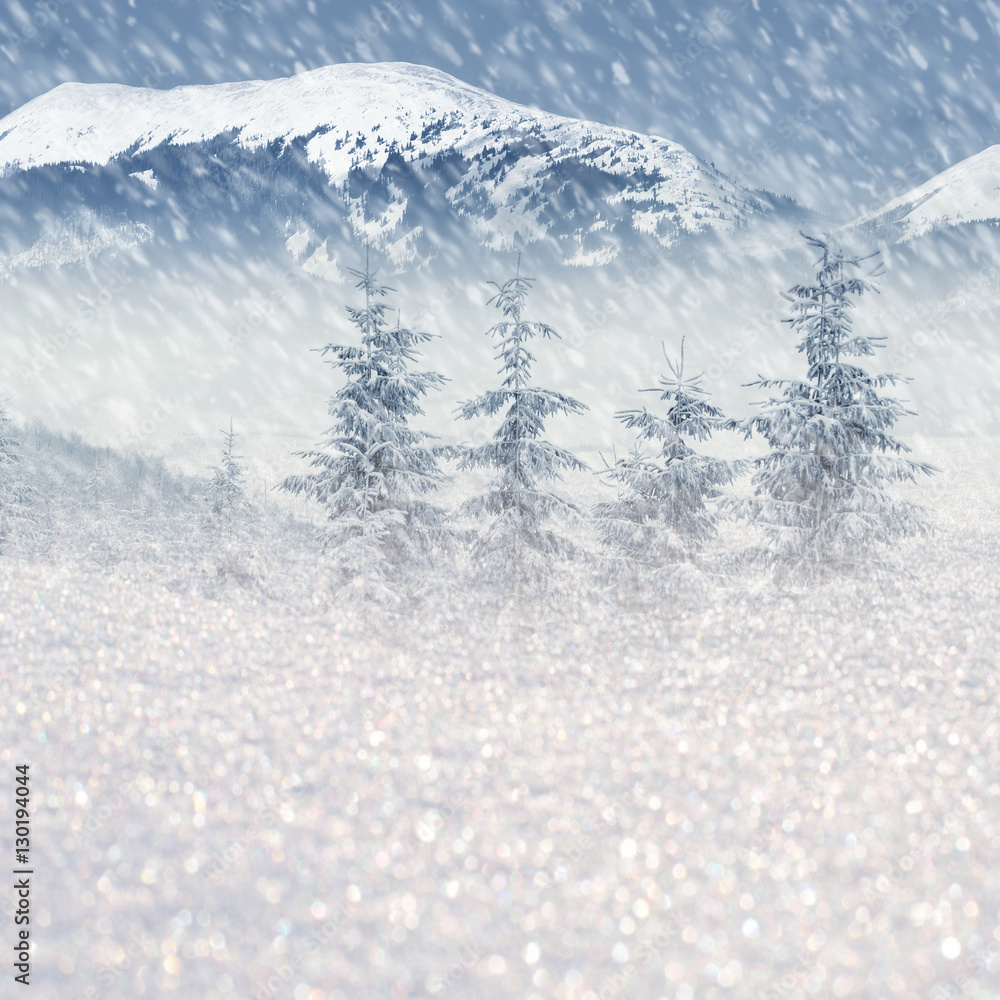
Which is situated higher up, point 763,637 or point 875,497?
point 875,497

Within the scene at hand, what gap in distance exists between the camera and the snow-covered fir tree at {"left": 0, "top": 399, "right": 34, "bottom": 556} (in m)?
22.5

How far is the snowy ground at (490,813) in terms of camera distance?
17.1 feet

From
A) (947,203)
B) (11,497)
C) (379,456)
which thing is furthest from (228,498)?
(947,203)

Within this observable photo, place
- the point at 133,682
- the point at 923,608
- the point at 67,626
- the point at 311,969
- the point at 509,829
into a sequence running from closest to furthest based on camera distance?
the point at 311,969 < the point at 509,829 < the point at 133,682 < the point at 67,626 < the point at 923,608

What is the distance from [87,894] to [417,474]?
1068 cm

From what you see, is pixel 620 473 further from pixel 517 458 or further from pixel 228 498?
pixel 228 498

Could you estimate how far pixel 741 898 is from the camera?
5.89 metres

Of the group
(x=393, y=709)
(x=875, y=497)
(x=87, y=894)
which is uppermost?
(x=875, y=497)

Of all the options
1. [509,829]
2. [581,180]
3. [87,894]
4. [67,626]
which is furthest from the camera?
[581,180]

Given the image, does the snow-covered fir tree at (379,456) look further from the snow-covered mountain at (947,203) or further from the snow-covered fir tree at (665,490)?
the snow-covered mountain at (947,203)

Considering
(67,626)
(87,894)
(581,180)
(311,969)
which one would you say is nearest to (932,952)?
(311,969)

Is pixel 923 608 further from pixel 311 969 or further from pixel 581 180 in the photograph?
pixel 581 180

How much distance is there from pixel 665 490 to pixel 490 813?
1025cm

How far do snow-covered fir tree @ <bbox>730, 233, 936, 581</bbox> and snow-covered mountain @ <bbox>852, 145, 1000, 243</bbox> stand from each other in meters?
140
